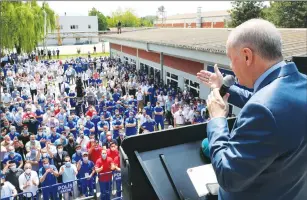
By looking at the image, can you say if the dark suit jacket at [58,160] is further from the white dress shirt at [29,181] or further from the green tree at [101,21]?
the green tree at [101,21]

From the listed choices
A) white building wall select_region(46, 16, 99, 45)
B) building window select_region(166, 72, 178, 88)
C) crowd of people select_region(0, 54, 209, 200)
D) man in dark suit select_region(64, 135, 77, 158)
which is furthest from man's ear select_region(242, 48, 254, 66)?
white building wall select_region(46, 16, 99, 45)

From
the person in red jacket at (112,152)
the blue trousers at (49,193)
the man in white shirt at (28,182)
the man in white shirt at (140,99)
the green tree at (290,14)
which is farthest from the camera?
the green tree at (290,14)

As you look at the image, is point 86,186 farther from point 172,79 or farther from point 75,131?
point 172,79

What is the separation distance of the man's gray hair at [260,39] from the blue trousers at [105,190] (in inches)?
276

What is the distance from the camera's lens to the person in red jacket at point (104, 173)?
780cm

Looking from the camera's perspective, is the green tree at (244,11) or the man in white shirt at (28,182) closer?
the man in white shirt at (28,182)

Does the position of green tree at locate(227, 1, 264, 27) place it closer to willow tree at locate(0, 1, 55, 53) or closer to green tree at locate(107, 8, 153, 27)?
willow tree at locate(0, 1, 55, 53)

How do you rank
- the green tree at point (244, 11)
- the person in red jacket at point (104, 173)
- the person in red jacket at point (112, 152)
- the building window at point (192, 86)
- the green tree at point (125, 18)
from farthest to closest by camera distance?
1. the green tree at point (125, 18)
2. the green tree at point (244, 11)
3. the building window at point (192, 86)
4. the person in red jacket at point (112, 152)
5. the person in red jacket at point (104, 173)

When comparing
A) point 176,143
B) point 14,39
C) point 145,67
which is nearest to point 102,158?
point 176,143

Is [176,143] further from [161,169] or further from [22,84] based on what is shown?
[22,84]

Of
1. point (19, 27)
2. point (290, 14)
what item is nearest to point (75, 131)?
point (19, 27)

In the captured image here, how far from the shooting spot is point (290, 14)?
32531mm

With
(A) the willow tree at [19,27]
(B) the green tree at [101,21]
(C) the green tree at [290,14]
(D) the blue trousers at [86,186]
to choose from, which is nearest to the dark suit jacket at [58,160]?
(D) the blue trousers at [86,186]

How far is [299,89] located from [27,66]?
2907 cm
